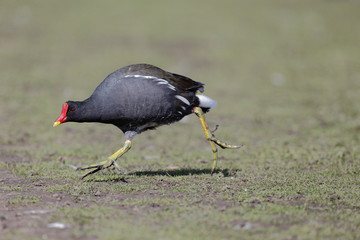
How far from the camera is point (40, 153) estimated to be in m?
9.13

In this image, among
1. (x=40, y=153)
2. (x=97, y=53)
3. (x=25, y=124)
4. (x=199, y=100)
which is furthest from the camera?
(x=97, y=53)

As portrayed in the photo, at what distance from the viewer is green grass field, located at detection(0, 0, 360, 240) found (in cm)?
512

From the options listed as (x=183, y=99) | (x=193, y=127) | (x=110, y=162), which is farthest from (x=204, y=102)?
(x=193, y=127)

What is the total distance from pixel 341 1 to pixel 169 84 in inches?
1042

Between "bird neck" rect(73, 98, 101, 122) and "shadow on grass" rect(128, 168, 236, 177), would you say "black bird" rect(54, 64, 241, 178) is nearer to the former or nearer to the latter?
"bird neck" rect(73, 98, 101, 122)

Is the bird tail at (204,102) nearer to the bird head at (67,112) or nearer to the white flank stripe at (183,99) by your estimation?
the white flank stripe at (183,99)

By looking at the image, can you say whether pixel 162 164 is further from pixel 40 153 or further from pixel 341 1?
pixel 341 1

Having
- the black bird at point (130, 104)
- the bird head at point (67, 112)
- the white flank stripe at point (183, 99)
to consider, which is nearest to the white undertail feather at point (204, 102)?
the white flank stripe at point (183, 99)

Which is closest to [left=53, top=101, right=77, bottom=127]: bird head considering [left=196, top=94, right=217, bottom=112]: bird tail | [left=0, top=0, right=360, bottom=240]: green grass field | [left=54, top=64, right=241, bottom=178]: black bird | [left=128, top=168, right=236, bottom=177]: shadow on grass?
[left=54, top=64, right=241, bottom=178]: black bird

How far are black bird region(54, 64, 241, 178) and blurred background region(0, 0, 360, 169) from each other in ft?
8.41

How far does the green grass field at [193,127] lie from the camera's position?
5125mm

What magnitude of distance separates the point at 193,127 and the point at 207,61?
25.9 feet

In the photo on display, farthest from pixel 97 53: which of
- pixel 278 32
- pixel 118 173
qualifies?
pixel 118 173

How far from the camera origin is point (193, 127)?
11.8m
